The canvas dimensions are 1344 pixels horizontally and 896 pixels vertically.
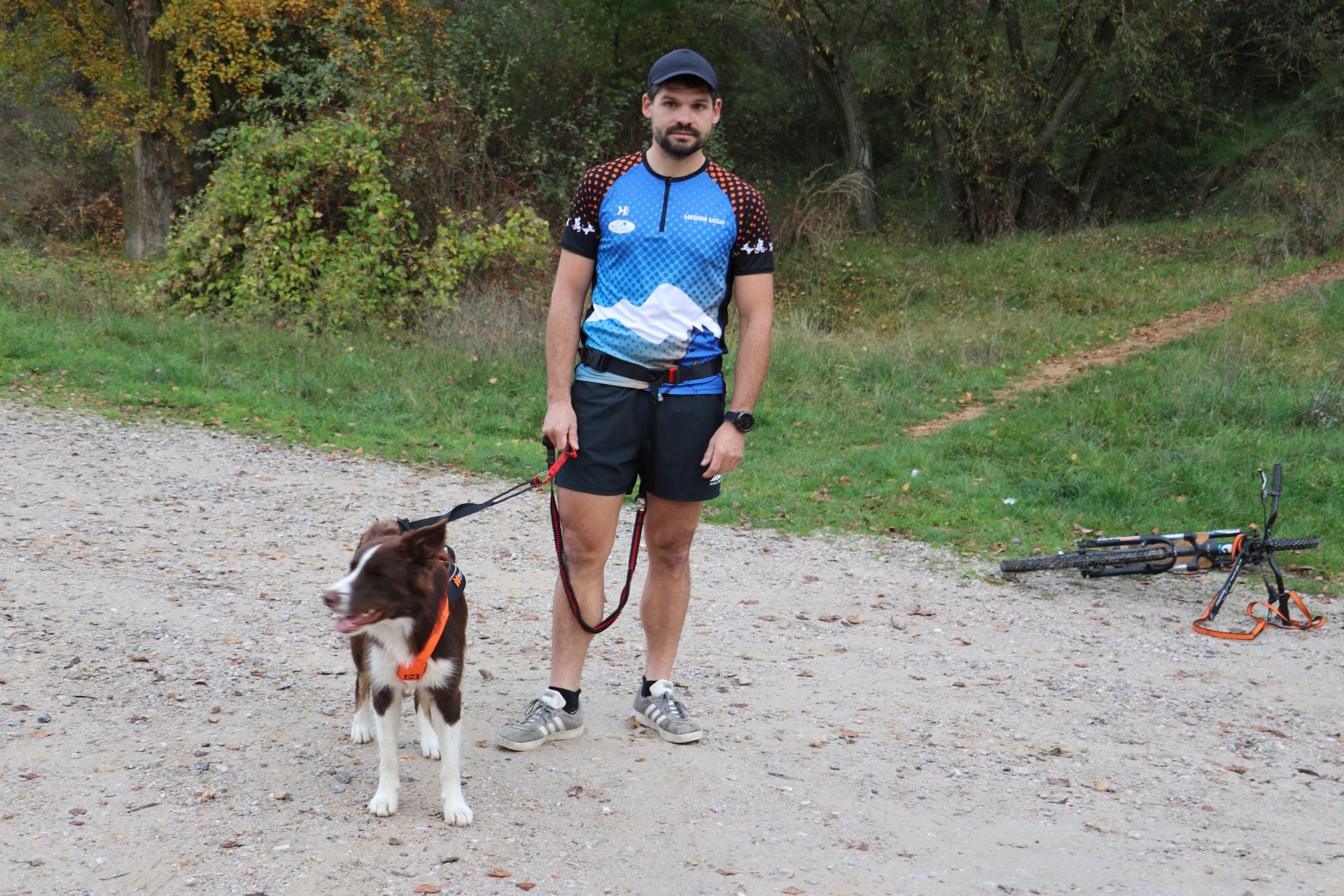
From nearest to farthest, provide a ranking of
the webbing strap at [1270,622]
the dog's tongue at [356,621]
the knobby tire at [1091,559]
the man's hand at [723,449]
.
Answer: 1. the dog's tongue at [356,621]
2. the man's hand at [723,449]
3. the webbing strap at [1270,622]
4. the knobby tire at [1091,559]

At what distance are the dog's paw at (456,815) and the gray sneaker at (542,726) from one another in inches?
23.6

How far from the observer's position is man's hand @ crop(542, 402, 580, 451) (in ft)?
13.9

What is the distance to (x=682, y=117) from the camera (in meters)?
4.13

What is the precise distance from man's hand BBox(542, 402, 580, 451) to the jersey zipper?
0.72 metres

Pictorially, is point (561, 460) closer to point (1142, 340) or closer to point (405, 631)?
point (405, 631)

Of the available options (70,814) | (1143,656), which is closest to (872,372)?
(1143,656)

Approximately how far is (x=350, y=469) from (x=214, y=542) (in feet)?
7.37

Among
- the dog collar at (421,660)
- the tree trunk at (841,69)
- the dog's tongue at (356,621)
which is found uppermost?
the tree trunk at (841,69)

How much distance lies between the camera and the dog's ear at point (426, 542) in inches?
138

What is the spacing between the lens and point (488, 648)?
5.82 meters

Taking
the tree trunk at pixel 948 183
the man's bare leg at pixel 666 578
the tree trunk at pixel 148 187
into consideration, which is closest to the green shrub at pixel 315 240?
the tree trunk at pixel 148 187

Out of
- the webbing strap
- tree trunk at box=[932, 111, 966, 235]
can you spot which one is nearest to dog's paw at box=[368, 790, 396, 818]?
the webbing strap

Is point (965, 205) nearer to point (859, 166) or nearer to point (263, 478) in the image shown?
point (859, 166)

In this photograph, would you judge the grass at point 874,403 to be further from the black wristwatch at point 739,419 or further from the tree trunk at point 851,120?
the tree trunk at point 851,120
